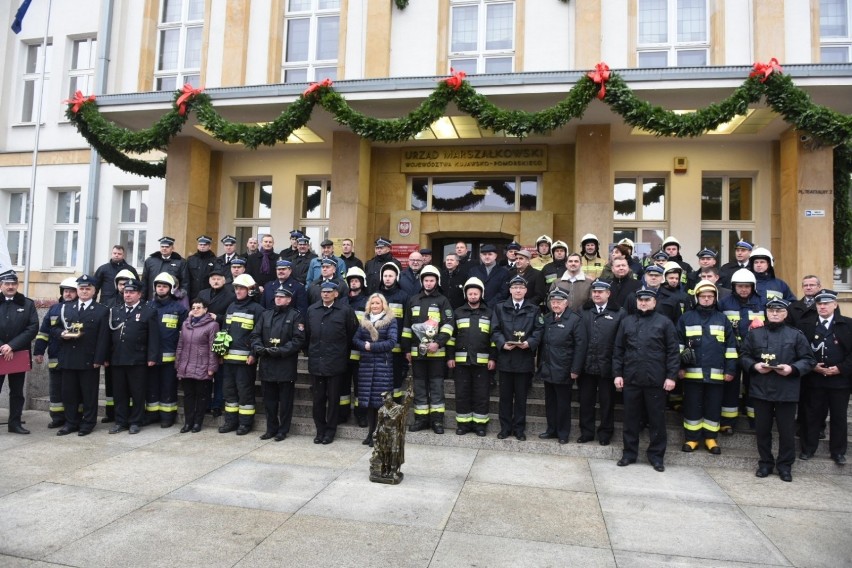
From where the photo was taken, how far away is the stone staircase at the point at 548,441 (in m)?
6.09

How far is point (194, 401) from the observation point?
284 inches

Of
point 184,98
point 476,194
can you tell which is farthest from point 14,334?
point 476,194

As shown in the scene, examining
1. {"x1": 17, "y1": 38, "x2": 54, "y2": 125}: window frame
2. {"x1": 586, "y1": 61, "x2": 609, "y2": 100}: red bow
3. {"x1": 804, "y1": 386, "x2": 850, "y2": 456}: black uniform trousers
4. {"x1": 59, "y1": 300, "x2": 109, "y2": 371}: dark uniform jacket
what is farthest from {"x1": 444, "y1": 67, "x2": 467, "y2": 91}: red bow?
{"x1": 17, "y1": 38, "x2": 54, "y2": 125}: window frame

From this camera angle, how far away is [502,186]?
12289mm

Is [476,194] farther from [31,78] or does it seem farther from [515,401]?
[31,78]

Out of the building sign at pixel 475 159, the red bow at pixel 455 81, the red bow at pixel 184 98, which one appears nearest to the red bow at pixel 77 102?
the red bow at pixel 184 98

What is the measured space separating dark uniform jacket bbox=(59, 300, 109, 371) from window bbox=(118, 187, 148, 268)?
861 cm

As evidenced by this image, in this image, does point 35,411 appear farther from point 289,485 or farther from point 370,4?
point 370,4

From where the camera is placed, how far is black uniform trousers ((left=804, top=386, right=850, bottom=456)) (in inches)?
234

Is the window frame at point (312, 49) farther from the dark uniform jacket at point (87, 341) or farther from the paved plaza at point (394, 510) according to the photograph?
the paved plaza at point (394, 510)

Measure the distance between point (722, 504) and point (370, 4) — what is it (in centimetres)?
1235

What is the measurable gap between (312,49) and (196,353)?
9.49 metres

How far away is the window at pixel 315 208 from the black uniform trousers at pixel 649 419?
8.76 meters

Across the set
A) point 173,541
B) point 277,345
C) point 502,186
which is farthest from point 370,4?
point 173,541
